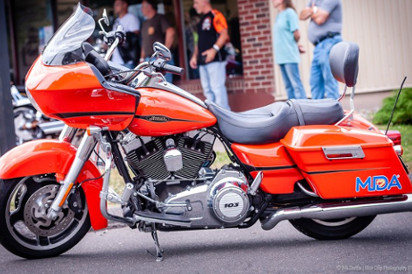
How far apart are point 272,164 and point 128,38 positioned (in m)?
7.83

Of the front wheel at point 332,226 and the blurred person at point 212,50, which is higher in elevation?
the blurred person at point 212,50

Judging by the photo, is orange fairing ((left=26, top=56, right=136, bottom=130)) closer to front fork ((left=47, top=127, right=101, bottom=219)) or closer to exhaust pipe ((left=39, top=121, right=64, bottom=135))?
front fork ((left=47, top=127, right=101, bottom=219))

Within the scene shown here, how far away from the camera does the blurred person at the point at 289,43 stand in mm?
9773

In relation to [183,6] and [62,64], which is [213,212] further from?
[183,6]

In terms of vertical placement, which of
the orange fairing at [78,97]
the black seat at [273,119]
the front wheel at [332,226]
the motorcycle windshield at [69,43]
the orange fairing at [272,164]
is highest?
the motorcycle windshield at [69,43]

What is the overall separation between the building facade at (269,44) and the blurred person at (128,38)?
0.80 meters

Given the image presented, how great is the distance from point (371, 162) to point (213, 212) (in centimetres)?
115

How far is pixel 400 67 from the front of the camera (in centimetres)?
1134

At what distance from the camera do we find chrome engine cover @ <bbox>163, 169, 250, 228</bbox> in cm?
476

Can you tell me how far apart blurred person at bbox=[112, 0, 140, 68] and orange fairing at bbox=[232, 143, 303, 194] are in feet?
24.5

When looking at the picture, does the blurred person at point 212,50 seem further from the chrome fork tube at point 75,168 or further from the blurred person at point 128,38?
the chrome fork tube at point 75,168

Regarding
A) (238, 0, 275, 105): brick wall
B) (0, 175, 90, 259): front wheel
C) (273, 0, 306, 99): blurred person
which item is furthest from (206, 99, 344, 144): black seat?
(238, 0, 275, 105): brick wall

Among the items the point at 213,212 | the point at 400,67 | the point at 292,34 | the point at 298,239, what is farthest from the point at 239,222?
the point at 400,67

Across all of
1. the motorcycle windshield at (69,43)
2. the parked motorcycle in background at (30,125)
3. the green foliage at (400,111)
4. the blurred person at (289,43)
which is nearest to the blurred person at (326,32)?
the blurred person at (289,43)
